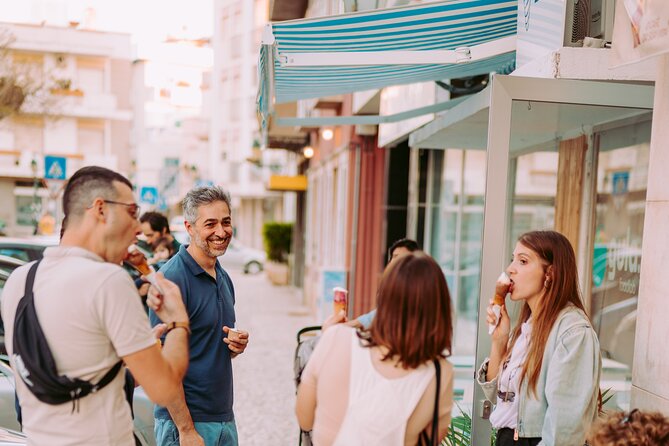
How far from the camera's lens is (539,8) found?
3627 millimetres

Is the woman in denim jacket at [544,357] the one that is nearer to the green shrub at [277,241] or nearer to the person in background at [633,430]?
the person in background at [633,430]

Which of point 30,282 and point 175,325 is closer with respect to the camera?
point 30,282

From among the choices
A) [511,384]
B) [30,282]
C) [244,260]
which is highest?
[30,282]

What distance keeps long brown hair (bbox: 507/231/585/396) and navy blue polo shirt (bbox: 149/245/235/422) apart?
1450mm

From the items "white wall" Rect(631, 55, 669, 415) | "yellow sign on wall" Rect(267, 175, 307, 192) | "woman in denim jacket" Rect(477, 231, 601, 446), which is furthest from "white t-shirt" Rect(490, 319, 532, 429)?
"yellow sign on wall" Rect(267, 175, 307, 192)

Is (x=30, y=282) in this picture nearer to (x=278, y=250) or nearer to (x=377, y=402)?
(x=377, y=402)

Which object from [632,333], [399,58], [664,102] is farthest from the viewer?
[632,333]

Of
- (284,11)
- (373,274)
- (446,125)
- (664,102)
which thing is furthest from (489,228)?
(284,11)

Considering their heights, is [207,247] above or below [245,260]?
above

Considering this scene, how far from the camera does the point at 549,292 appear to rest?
274cm

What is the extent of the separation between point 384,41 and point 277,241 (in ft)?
55.3

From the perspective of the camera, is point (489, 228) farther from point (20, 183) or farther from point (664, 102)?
point (20, 183)

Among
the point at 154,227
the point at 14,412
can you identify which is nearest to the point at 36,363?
the point at 14,412

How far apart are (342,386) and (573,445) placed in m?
1.18
